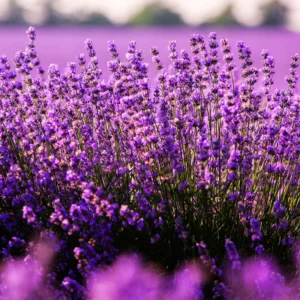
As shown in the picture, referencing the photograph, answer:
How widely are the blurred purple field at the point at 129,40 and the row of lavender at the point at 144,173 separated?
19.0ft

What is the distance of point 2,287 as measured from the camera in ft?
8.16

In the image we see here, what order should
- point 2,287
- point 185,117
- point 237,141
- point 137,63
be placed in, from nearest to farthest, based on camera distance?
1. point 2,287
2. point 237,141
3. point 185,117
4. point 137,63

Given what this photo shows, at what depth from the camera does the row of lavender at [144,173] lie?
2793 mm

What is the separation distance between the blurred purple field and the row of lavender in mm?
5791

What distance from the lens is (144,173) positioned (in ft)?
10.3

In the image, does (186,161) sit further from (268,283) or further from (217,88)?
(268,283)

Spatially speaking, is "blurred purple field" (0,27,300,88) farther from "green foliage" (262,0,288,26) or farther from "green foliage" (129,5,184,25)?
"green foliage" (262,0,288,26)

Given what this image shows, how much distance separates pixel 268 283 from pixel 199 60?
171 centimetres

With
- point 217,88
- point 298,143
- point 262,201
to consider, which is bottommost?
point 262,201

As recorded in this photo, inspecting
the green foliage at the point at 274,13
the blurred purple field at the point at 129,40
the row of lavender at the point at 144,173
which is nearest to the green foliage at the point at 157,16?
the green foliage at the point at 274,13

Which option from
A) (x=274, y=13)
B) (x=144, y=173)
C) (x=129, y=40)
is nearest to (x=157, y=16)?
(x=274, y=13)

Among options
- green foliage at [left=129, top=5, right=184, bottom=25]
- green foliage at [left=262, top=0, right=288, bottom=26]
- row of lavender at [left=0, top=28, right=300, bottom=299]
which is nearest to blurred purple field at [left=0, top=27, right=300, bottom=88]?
row of lavender at [left=0, top=28, right=300, bottom=299]

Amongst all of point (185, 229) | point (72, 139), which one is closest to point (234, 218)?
point (185, 229)

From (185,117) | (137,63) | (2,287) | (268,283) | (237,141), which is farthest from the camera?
(137,63)
